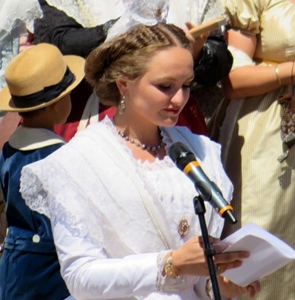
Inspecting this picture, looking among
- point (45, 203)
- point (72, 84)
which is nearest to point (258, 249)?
point (45, 203)

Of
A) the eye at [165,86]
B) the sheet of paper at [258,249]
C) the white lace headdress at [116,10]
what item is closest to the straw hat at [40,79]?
the white lace headdress at [116,10]

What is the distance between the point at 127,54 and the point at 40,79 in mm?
754

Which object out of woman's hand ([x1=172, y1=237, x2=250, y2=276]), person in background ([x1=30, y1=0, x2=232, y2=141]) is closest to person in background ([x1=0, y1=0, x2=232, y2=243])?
person in background ([x1=30, y1=0, x2=232, y2=141])

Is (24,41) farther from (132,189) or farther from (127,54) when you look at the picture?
(132,189)

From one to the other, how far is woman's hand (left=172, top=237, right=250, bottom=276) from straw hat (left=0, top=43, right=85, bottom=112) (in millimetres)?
1147

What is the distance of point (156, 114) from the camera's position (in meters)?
3.07

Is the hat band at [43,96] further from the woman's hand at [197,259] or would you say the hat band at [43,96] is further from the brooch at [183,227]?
the woman's hand at [197,259]

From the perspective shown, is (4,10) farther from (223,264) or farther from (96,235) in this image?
(223,264)

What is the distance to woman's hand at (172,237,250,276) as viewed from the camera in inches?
109

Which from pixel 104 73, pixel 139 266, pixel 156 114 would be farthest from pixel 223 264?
pixel 104 73

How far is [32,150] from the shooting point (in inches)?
145

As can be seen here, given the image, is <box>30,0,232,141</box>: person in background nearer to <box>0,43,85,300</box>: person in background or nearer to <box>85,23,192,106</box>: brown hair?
<box>0,43,85,300</box>: person in background

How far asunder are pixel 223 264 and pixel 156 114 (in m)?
0.54

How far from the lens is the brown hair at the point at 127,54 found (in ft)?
10.2
